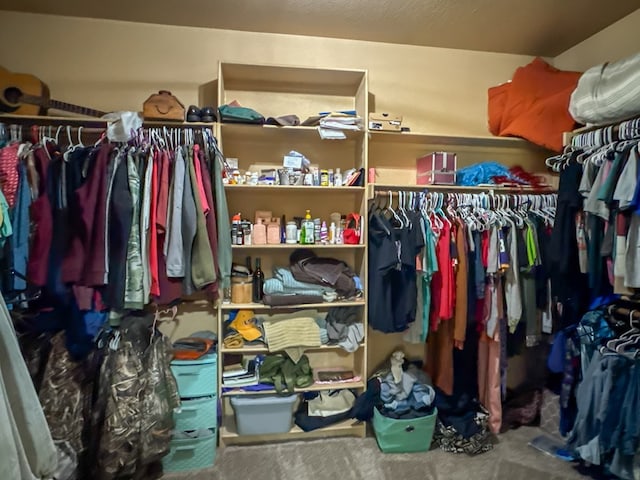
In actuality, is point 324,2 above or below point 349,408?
above

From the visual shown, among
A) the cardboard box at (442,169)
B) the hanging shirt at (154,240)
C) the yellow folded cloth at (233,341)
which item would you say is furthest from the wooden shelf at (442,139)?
the yellow folded cloth at (233,341)

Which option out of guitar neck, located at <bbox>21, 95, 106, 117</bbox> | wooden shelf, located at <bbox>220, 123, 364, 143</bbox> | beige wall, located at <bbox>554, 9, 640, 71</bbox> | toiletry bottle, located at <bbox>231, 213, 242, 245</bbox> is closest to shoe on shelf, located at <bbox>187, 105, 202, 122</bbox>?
wooden shelf, located at <bbox>220, 123, 364, 143</bbox>

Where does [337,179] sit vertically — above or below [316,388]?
above

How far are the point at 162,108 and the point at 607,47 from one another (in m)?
2.82

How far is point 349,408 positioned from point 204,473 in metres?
0.93

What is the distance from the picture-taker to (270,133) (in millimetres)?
2518

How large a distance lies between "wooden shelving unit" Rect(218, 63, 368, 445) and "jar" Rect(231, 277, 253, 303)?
0.05 m

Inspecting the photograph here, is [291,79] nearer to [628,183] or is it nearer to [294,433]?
[628,183]

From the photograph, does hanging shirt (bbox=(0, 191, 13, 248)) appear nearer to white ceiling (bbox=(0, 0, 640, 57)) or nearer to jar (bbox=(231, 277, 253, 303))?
jar (bbox=(231, 277, 253, 303))

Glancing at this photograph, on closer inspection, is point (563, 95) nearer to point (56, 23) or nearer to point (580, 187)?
point (580, 187)

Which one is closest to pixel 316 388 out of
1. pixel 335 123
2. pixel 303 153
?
pixel 303 153

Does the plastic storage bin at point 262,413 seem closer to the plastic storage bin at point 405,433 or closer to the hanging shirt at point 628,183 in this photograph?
the plastic storage bin at point 405,433

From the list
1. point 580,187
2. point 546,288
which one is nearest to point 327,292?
point 546,288

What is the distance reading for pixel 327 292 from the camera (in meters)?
2.44
